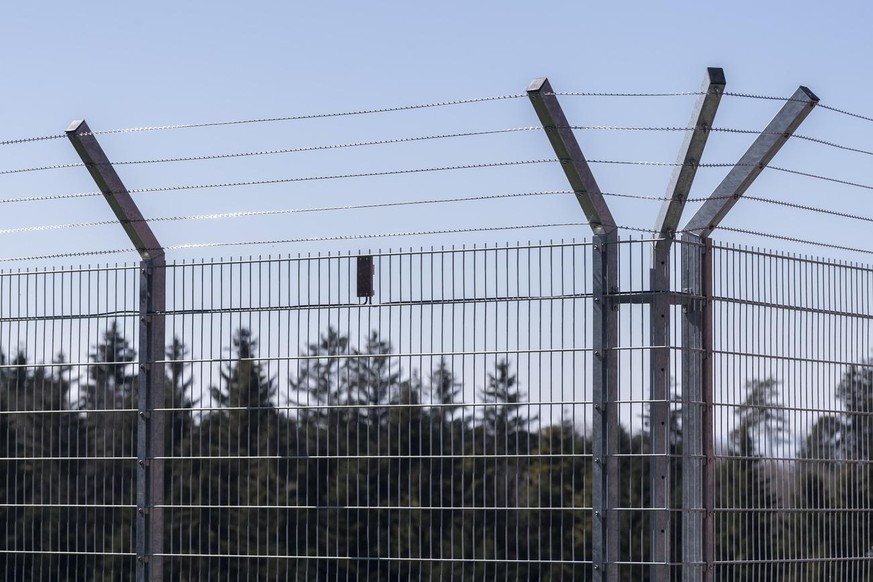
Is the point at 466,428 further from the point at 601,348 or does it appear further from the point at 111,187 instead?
the point at 111,187

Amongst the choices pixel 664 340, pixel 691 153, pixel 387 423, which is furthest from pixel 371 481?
pixel 691 153

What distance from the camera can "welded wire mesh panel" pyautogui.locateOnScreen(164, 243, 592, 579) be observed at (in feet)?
30.5

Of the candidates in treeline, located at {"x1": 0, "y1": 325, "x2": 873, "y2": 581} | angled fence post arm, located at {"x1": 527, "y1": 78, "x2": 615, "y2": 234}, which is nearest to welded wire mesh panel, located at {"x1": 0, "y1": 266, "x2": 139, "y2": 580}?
treeline, located at {"x1": 0, "y1": 325, "x2": 873, "y2": 581}

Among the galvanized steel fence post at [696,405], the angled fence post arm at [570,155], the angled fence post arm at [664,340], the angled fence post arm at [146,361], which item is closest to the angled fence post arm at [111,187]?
the angled fence post arm at [146,361]

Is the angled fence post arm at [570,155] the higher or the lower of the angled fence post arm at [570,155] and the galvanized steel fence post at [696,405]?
the higher

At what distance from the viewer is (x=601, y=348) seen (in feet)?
29.9

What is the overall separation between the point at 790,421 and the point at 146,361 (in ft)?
13.6

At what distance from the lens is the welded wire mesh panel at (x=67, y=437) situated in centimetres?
1052

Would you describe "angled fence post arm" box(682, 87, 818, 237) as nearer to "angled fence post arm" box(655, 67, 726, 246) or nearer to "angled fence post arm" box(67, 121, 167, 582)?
"angled fence post arm" box(655, 67, 726, 246)

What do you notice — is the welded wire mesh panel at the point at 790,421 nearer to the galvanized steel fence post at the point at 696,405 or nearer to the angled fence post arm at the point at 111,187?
the galvanized steel fence post at the point at 696,405

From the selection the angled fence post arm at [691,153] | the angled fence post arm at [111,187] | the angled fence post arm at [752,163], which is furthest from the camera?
the angled fence post arm at [111,187]

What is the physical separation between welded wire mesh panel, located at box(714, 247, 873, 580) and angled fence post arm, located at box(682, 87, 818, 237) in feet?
0.69

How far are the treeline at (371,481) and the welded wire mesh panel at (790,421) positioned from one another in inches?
0.7

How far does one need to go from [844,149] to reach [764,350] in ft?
4.18
